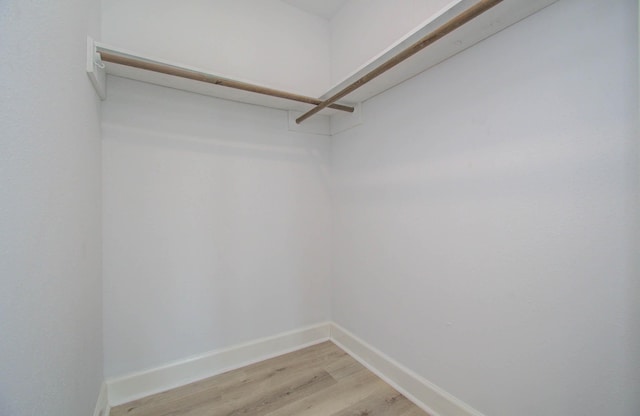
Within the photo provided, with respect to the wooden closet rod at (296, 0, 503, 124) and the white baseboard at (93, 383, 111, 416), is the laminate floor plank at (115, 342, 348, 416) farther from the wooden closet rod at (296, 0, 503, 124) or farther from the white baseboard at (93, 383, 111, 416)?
the wooden closet rod at (296, 0, 503, 124)

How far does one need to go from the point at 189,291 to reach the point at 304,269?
3.14 ft

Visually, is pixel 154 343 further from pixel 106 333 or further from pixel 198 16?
pixel 198 16

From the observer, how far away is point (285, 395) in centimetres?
168

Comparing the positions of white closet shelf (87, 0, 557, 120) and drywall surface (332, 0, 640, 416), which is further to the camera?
white closet shelf (87, 0, 557, 120)

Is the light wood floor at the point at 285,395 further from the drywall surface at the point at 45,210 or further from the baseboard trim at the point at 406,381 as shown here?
the drywall surface at the point at 45,210

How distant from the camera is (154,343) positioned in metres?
1.70

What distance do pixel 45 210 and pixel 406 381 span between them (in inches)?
80.7

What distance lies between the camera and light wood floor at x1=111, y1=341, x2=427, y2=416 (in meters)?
1.54

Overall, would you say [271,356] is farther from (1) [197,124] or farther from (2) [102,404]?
→ (1) [197,124]

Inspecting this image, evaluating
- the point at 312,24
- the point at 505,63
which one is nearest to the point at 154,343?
the point at 505,63

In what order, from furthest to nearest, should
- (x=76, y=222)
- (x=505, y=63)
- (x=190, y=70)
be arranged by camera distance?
(x=190, y=70)
(x=505, y=63)
(x=76, y=222)

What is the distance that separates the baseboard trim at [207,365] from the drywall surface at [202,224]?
6cm

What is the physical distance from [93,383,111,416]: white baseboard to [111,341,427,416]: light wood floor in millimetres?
60

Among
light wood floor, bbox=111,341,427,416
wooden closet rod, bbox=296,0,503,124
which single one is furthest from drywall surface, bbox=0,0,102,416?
wooden closet rod, bbox=296,0,503,124
